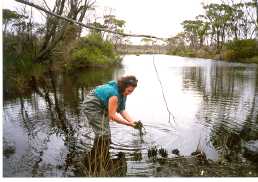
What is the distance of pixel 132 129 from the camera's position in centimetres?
731

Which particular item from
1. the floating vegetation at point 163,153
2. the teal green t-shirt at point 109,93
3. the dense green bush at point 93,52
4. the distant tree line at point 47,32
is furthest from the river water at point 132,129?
the dense green bush at point 93,52

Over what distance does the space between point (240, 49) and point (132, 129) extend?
69.9 ft

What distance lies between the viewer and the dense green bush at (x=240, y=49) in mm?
25922

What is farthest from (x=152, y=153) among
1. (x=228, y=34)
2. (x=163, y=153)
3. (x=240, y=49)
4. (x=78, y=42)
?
(x=228, y=34)

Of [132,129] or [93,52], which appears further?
[93,52]

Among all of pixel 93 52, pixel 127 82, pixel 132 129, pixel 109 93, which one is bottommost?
pixel 132 129

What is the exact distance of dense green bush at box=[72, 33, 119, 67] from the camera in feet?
72.6

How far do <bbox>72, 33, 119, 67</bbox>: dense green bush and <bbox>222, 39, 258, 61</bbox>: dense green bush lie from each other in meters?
8.48

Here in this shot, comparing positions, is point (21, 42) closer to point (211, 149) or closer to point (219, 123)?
point (219, 123)

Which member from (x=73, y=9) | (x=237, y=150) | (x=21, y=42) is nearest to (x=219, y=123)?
(x=237, y=150)

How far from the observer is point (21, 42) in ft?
40.3

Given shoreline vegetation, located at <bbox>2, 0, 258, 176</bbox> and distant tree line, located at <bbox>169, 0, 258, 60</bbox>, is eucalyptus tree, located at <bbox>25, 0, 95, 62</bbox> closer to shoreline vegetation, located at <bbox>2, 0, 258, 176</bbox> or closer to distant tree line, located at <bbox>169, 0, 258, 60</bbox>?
shoreline vegetation, located at <bbox>2, 0, 258, 176</bbox>

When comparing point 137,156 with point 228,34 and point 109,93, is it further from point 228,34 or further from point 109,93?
point 228,34

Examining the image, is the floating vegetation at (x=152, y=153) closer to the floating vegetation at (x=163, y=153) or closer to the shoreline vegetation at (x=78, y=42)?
the floating vegetation at (x=163, y=153)
